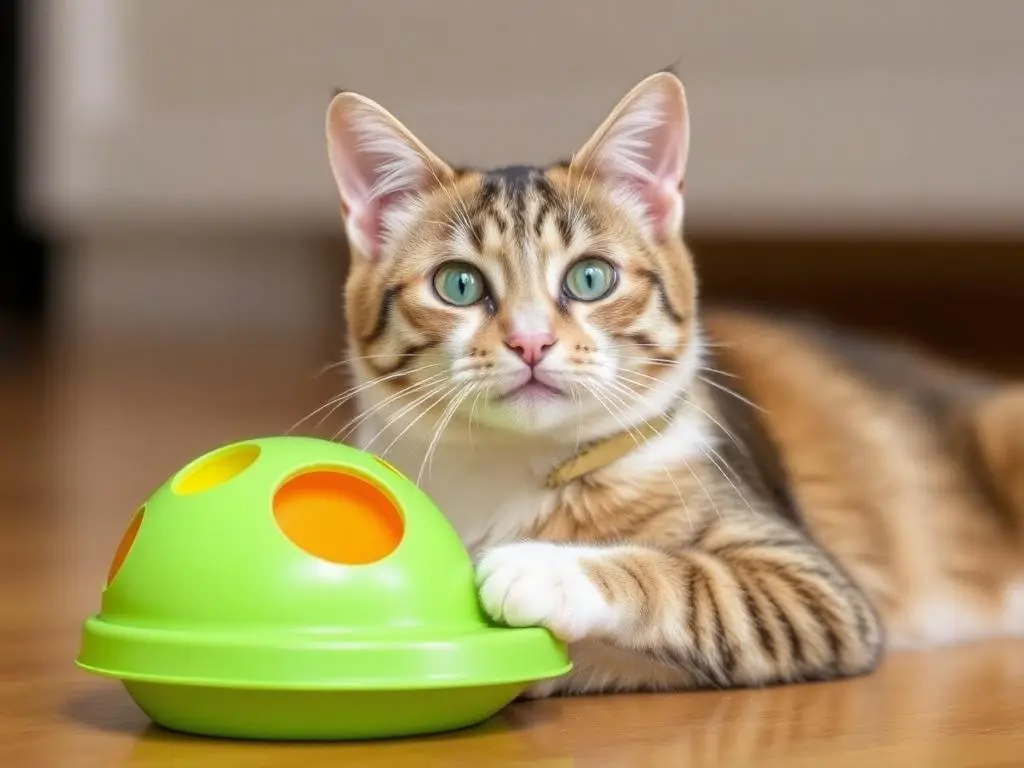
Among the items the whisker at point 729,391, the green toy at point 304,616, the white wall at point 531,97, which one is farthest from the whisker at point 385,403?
the white wall at point 531,97

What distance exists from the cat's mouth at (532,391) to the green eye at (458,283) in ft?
0.39

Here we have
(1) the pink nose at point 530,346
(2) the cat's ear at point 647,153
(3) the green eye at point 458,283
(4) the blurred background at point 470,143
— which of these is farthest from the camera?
(4) the blurred background at point 470,143

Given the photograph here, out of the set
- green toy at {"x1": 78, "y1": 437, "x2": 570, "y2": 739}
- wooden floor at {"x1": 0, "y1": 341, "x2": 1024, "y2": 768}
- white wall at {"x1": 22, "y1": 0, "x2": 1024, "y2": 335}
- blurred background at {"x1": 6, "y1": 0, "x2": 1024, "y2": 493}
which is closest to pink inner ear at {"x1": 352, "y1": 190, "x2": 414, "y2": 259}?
green toy at {"x1": 78, "y1": 437, "x2": 570, "y2": 739}

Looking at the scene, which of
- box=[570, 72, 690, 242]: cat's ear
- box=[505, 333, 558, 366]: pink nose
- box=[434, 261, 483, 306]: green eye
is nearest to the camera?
box=[505, 333, 558, 366]: pink nose

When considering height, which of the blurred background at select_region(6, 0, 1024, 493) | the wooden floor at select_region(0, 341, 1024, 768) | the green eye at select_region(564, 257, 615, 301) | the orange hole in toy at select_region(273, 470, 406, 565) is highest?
the green eye at select_region(564, 257, 615, 301)

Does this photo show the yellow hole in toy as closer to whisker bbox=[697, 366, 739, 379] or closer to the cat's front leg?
the cat's front leg

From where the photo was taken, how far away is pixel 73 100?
6191 millimetres

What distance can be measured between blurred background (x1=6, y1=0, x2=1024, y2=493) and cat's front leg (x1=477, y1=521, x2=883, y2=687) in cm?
229

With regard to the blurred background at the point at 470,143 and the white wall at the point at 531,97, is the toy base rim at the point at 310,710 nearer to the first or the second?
the blurred background at the point at 470,143

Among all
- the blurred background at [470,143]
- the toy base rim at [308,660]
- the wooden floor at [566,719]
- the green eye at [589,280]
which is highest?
the green eye at [589,280]

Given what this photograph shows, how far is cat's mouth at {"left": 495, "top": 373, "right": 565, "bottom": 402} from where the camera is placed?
160 centimetres

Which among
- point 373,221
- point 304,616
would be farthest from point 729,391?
point 304,616

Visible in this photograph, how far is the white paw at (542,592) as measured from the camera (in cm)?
143

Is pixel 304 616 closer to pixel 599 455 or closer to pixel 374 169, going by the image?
pixel 599 455
